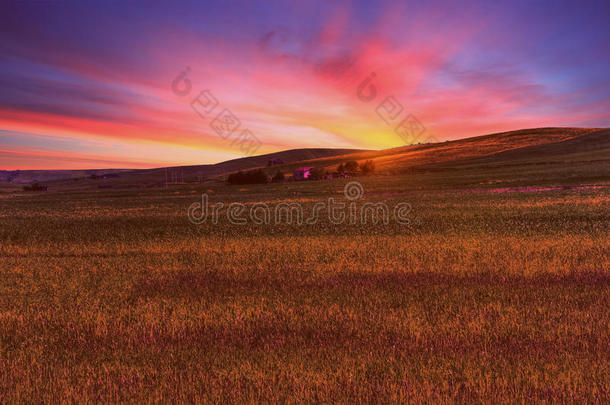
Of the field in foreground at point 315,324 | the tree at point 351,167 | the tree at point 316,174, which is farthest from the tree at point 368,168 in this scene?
the field in foreground at point 315,324

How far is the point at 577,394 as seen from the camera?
4.02m

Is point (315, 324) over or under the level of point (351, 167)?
under

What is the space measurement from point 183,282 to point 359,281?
16.7 ft

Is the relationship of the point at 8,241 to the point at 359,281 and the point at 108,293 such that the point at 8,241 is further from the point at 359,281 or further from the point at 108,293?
the point at 359,281

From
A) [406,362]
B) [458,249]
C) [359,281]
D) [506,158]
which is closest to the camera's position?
[406,362]

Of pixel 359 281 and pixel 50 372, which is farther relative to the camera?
pixel 359 281

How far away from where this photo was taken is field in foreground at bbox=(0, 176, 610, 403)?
435 cm

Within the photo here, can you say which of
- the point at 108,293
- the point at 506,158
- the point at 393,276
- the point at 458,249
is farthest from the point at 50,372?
A: the point at 506,158

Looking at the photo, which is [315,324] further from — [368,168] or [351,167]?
[351,167]

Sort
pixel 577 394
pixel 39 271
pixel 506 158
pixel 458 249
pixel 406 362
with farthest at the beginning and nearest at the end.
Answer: pixel 506 158 < pixel 458 249 < pixel 39 271 < pixel 406 362 < pixel 577 394

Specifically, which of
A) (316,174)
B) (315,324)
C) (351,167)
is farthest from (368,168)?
(315,324)

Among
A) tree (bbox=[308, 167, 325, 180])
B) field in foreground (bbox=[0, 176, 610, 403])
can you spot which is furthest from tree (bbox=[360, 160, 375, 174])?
field in foreground (bbox=[0, 176, 610, 403])

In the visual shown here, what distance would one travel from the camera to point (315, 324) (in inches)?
242

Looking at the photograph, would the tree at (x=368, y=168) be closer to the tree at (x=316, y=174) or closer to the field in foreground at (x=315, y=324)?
the tree at (x=316, y=174)
